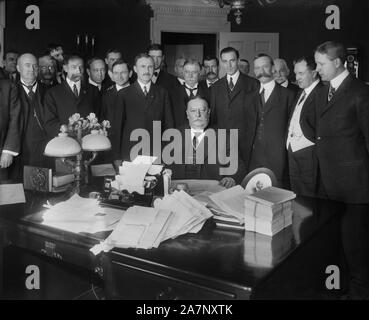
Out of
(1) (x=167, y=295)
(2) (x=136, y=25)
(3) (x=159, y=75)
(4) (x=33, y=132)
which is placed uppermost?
(2) (x=136, y=25)

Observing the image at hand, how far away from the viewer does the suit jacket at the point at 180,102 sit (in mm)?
4141

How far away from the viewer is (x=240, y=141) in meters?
3.74

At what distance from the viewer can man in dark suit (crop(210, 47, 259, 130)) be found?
387 centimetres

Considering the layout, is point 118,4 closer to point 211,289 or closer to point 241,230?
point 241,230

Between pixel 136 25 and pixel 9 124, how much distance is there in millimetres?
3253

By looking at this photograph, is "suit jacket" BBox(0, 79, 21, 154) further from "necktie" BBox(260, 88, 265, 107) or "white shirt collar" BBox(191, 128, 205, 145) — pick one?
"necktie" BBox(260, 88, 265, 107)

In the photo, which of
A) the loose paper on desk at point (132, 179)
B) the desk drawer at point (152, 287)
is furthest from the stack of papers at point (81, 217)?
the desk drawer at point (152, 287)

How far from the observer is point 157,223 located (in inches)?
61.3

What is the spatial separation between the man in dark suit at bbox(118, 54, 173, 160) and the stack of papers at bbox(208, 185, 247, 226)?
6.50ft

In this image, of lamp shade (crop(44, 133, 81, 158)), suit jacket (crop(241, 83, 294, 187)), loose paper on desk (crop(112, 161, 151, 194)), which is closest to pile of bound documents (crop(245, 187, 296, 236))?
loose paper on desk (crop(112, 161, 151, 194))

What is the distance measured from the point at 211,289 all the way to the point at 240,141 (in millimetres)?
2622

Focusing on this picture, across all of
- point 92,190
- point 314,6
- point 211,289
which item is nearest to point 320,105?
point 92,190

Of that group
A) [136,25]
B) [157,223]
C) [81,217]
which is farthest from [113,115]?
[136,25]

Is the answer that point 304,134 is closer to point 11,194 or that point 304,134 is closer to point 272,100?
point 272,100
